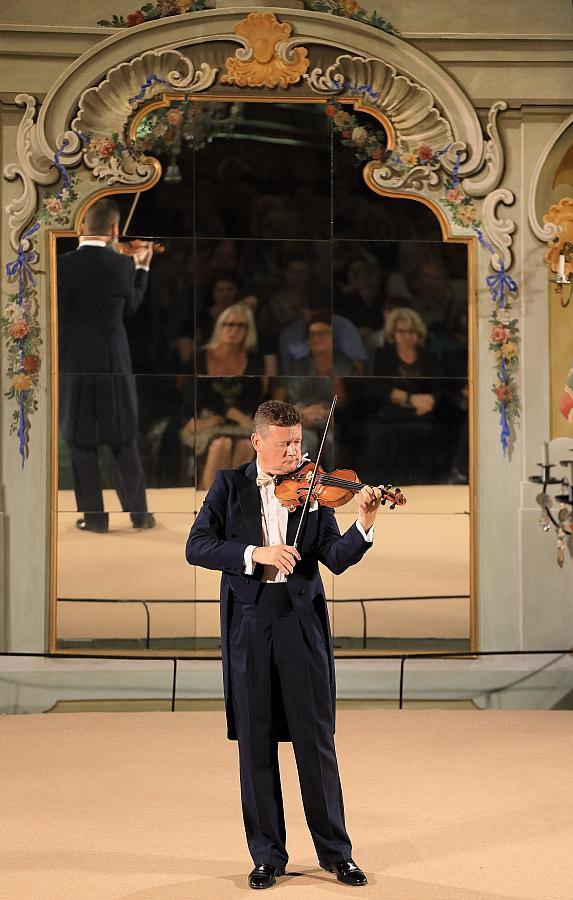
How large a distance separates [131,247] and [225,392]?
1.06 metres

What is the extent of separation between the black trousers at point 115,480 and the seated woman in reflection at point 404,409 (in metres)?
1.42

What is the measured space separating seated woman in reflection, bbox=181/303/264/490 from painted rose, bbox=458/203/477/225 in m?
1.44

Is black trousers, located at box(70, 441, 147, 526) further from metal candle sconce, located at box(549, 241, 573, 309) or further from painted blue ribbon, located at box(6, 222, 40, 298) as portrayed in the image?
metal candle sconce, located at box(549, 241, 573, 309)

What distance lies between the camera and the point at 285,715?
3.66 metres

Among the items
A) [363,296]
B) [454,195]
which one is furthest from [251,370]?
[454,195]

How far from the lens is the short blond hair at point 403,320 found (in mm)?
7043

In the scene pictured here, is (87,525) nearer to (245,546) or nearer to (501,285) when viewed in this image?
(501,285)

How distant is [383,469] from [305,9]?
287 cm

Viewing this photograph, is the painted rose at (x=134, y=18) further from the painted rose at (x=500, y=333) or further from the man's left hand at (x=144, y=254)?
the painted rose at (x=500, y=333)

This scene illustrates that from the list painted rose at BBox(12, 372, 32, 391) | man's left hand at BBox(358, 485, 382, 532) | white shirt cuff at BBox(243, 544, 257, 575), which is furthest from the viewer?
painted rose at BBox(12, 372, 32, 391)

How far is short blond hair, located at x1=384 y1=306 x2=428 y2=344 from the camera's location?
7043 mm

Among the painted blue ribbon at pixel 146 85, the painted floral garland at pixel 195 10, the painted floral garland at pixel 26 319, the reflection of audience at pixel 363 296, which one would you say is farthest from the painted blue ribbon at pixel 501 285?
the painted floral garland at pixel 26 319

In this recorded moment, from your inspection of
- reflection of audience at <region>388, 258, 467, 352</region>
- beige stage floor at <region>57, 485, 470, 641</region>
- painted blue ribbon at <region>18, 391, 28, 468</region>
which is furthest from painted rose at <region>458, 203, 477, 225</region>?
painted blue ribbon at <region>18, 391, 28, 468</region>

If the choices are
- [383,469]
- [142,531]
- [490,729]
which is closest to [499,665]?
[490,729]
